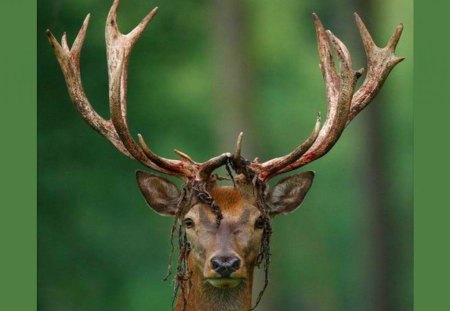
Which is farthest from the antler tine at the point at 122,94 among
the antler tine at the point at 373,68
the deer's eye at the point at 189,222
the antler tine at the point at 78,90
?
the antler tine at the point at 373,68

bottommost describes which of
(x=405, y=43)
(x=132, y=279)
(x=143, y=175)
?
(x=132, y=279)

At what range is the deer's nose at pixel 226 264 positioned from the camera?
6527 mm

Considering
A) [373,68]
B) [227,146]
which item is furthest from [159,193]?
[227,146]

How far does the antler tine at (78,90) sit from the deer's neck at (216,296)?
68cm

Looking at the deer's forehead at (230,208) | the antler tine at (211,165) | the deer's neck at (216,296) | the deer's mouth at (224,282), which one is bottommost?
the deer's neck at (216,296)

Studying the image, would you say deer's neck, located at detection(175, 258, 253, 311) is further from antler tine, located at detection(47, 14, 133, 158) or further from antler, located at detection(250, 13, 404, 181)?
antler tine, located at detection(47, 14, 133, 158)

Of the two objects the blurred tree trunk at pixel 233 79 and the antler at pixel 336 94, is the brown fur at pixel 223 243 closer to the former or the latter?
the antler at pixel 336 94

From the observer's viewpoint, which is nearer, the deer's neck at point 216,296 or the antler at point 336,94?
the deer's neck at point 216,296

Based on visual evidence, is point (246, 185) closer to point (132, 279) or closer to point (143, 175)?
point (143, 175)

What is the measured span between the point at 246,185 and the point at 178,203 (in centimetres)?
26

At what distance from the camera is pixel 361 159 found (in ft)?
43.4

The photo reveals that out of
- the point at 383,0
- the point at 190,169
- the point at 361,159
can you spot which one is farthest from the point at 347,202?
the point at 190,169

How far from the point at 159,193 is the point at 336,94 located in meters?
0.82

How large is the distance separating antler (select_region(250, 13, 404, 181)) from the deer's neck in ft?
1.44
